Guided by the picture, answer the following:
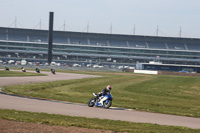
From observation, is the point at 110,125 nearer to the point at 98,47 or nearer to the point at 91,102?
the point at 91,102

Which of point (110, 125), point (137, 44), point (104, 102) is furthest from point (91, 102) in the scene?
point (137, 44)

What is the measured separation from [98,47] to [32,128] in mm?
161456

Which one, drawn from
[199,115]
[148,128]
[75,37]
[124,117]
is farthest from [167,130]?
[75,37]

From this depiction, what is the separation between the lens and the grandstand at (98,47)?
168375mm

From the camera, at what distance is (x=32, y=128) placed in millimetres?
12641

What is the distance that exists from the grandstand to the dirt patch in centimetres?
15083

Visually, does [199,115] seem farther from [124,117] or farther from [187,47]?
[187,47]

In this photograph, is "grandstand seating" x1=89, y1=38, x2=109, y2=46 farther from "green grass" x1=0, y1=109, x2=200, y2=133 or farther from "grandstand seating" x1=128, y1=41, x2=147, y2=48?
"green grass" x1=0, y1=109, x2=200, y2=133

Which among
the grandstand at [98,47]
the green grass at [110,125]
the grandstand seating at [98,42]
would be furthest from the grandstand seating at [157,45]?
the green grass at [110,125]

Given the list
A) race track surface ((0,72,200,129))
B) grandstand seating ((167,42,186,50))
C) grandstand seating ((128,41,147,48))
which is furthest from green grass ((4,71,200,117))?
grandstand seating ((167,42,186,50))

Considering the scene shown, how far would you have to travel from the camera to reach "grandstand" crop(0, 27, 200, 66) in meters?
168

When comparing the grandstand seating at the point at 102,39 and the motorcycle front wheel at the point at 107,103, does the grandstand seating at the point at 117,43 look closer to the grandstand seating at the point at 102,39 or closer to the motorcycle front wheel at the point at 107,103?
the grandstand seating at the point at 102,39

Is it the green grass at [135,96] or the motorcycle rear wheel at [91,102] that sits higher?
the motorcycle rear wheel at [91,102]

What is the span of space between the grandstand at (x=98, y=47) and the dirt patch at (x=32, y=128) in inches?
5938
